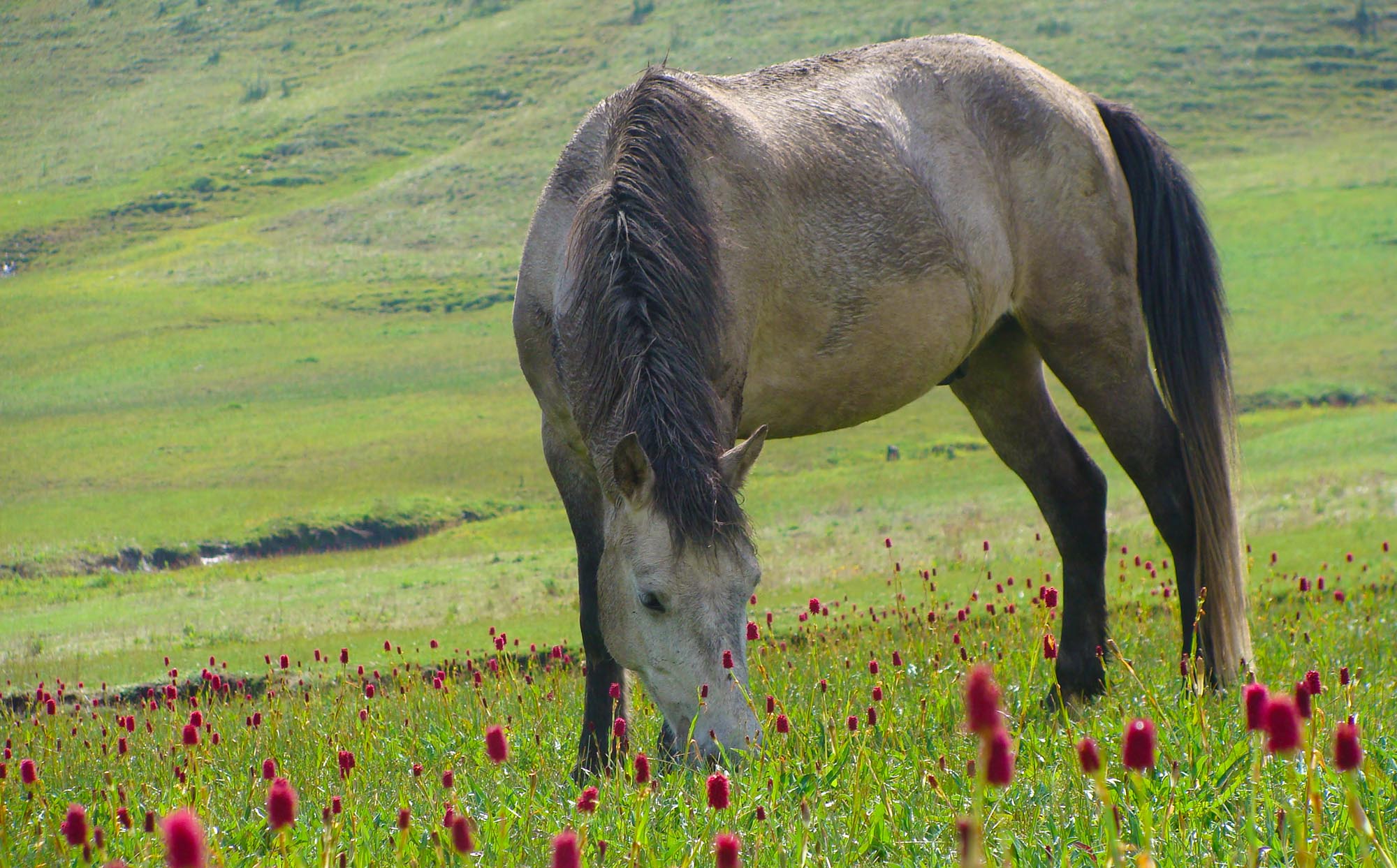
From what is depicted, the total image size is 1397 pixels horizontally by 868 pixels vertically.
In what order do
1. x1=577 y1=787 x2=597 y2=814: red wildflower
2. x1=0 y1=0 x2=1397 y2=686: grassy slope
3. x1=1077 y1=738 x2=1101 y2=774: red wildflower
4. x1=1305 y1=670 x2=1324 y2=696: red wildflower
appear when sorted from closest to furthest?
x1=1077 y1=738 x2=1101 y2=774: red wildflower → x1=1305 y1=670 x2=1324 y2=696: red wildflower → x1=577 y1=787 x2=597 y2=814: red wildflower → x1=0 y1=0 x2=1397 y2=686: grassy slope

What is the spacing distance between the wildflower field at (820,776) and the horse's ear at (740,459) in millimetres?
802

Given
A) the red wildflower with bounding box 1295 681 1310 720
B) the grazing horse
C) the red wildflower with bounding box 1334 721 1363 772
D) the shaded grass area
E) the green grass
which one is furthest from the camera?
the shaded grass area

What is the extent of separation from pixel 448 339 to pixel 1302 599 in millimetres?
42752

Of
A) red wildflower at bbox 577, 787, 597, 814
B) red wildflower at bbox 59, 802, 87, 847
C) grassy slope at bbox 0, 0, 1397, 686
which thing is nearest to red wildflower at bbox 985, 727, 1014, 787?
red wildflower at bbox 577, 787, 597, 814

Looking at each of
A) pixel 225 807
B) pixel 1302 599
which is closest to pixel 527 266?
pixel 225 807

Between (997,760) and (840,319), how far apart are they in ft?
13.1

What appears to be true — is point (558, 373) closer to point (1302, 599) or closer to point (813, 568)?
point (1302, 599)

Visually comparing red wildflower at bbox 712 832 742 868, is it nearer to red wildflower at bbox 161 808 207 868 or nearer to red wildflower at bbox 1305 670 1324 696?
red wildflower at bbox 161 808 207 868

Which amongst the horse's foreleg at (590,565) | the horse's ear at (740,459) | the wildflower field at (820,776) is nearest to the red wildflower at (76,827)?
the wildflower field at (820,776)

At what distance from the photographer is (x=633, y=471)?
13.9ft

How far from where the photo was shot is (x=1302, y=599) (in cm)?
882

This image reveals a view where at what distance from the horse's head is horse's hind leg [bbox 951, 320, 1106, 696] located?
2.76 metres

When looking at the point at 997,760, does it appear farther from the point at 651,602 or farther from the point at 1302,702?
the point at 651,602

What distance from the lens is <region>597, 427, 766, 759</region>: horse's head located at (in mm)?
3984
